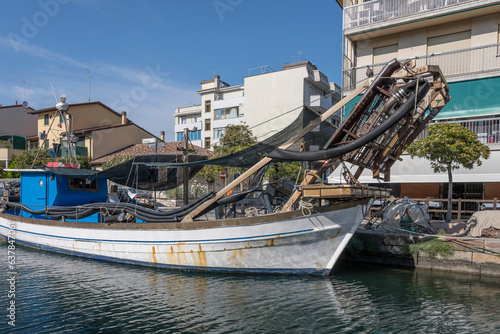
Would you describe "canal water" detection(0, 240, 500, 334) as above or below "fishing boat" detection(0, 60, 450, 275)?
below

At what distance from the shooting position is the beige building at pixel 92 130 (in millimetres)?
36781

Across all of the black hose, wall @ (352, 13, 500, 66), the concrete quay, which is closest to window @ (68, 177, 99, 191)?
the black hose

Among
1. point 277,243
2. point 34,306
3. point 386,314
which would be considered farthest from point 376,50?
point 34,306

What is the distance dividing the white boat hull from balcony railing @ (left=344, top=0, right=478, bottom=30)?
13127mm

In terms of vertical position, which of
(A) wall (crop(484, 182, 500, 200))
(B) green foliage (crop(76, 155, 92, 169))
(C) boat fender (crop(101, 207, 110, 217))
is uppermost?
(B) green foliage (crop(76, 155, 92, 169))

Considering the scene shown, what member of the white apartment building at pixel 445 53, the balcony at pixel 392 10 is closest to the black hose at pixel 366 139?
the white apartment building at pixel 445 53

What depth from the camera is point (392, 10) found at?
1881cm

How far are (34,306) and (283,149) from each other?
6184 mm

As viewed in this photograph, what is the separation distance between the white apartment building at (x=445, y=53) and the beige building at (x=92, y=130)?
2658 cm

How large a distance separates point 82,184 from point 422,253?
12.0 metres

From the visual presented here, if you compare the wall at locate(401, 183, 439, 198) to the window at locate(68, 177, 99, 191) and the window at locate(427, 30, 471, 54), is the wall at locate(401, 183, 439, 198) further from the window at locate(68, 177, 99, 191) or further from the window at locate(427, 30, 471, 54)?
the window at locate(68, 177, 99, 191)

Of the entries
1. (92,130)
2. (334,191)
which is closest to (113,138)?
(92,130)

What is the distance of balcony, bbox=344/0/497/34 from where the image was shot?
672 inches

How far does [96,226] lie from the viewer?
11352 millimetres
